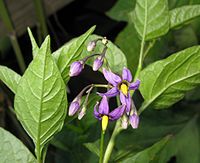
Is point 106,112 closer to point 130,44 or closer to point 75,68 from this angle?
point 75,68

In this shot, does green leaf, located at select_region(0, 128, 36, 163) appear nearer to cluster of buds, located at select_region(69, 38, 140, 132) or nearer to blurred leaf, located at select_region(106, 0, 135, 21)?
cluster of buds, located at select_region(69, 38, 140, 132)

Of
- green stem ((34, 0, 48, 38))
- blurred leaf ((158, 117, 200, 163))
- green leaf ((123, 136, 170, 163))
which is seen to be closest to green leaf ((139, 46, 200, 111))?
green leaf ((123, 136, 170, 163))

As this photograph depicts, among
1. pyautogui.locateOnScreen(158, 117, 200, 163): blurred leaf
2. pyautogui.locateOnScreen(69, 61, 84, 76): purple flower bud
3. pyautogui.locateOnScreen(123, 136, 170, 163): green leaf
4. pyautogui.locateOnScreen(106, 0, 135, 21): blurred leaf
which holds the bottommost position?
pyautogui.locateOnScreen(158, 117, 200, 163): blurred leaf

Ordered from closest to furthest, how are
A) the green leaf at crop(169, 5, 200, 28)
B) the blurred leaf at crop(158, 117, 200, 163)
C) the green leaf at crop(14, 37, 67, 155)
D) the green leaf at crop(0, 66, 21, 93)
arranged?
the green leaf at crop(14, 37, 67, 155), the green leaf at crop(0, 66, 21, 93), the green leaf at crop(169, 5, 200, 28), the blurred leaf at crop(158, 117, 200, 163)

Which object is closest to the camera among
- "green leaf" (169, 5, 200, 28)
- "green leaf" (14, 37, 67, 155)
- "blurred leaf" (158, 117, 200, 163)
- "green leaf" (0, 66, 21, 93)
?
"green leaf" (14, 37, 67, 155)

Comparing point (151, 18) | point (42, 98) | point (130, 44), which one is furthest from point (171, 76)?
point (130, 44)

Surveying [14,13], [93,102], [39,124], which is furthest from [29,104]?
[14,13]
